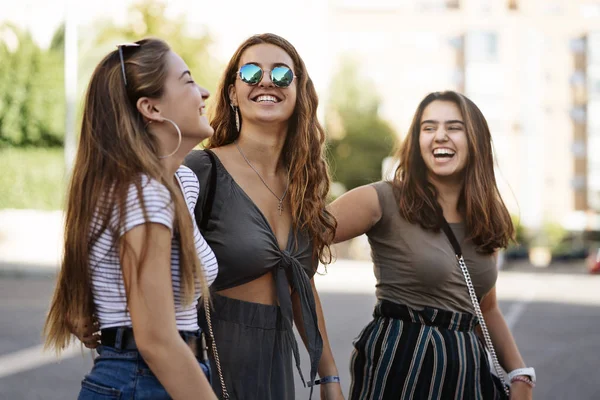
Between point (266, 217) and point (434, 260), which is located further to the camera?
point (434, 260)

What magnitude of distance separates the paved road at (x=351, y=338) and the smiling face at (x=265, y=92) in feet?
4.07

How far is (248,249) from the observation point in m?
3.21

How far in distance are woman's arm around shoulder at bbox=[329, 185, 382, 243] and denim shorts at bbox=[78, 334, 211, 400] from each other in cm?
152

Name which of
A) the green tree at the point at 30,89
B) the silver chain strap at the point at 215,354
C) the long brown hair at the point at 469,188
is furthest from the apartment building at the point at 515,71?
the silver chain strap at the point at 215,354

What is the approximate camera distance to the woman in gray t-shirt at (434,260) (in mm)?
3652

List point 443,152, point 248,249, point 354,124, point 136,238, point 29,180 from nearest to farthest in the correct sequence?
1. point 136,238
2. point 248,249
3. point 443,152
4. point 29,180
5. point 354,124

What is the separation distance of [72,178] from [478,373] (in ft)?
6.50

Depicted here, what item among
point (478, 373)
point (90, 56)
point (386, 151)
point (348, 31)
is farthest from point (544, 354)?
point (348, 31)

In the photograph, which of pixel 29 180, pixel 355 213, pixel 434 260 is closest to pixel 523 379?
pixel 434 260

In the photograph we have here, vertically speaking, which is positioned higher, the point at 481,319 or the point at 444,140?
the point at 444,140

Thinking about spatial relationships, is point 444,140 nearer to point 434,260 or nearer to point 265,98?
point 434,260

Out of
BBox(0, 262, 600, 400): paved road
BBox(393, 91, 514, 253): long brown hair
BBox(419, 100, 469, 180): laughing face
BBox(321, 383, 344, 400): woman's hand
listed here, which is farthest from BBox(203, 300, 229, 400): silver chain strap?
BBox(419, 100, 469, 180): laughing face

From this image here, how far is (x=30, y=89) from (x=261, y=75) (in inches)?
1130

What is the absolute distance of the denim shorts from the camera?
2.35 meters
